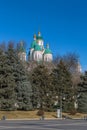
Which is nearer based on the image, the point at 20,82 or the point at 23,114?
the point at 23,114

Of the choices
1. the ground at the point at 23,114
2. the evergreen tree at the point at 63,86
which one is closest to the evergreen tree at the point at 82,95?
the evergreen tree at the point at 63,86

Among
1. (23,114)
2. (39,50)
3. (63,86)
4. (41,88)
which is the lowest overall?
(23,114)

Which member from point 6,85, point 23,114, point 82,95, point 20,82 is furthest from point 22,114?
point 82,95

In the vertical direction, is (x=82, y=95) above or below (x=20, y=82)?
below

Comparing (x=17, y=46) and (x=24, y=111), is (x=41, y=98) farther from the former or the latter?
(x=17, y=46)

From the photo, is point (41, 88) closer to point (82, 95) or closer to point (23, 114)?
point (82, 95)

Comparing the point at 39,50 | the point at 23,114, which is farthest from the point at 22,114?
the point at 39,50

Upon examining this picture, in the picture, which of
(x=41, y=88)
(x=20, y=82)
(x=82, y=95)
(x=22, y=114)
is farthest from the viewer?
(x=82, y=95)

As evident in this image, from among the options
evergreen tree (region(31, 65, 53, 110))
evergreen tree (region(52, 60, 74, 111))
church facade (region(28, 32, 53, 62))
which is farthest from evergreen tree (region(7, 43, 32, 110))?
church facade (region(28, 32, 53, 62))

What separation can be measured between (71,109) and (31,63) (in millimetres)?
18891

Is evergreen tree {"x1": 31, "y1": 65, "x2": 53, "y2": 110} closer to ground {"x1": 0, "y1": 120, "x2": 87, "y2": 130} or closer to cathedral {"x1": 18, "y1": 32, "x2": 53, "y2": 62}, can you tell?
ground {"x1": 0, "y1": 120, "x2": 87, "y2": 130}

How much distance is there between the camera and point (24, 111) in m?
62.5

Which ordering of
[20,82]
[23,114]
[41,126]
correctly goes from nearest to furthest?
[41,126] < [23,114] < [20,82]

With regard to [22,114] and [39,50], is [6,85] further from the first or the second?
[39,50]
